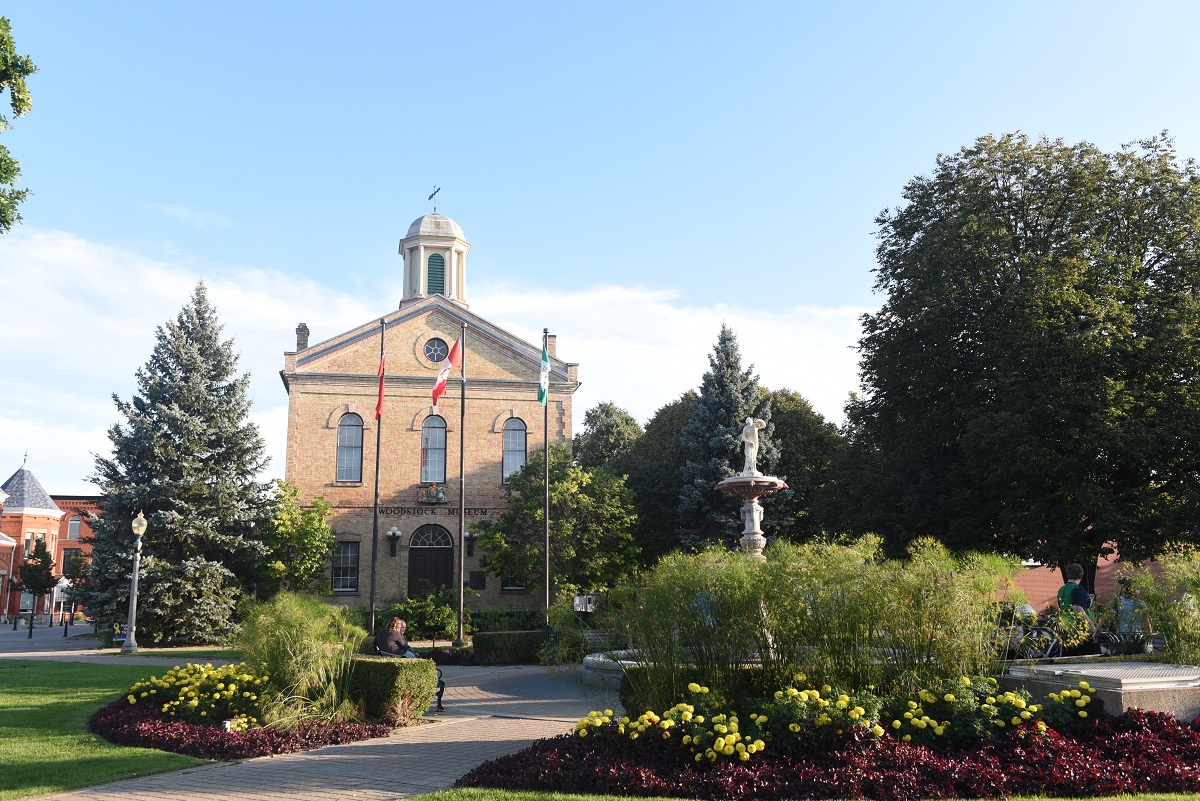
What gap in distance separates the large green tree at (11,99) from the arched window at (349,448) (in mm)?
20697

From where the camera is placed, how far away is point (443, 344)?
35094mm

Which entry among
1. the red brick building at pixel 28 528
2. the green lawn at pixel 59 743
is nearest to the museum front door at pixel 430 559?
the green lawn at pixel 59 743

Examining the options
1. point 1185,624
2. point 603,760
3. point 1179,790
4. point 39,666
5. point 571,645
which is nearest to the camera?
point 1179,790

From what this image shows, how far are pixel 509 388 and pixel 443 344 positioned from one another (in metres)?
3.09

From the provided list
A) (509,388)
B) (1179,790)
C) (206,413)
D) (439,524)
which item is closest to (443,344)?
(509,388)

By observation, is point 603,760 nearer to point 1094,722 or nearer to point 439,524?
point 1094,722

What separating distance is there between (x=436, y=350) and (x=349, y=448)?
500 cm

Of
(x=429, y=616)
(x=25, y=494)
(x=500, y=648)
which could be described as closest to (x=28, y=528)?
(x=25, y=494)

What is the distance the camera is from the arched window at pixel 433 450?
34375 millimetres

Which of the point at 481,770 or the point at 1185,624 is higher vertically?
the point at 1185,624

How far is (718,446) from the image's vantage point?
3434 centimetres

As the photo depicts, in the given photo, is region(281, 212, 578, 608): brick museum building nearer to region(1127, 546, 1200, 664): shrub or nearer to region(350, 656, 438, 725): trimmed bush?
region(350, 656, 438, 725): trimmed bush

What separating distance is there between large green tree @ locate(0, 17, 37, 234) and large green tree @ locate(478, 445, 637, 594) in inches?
763

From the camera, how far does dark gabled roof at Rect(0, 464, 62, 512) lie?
71.0 metres
